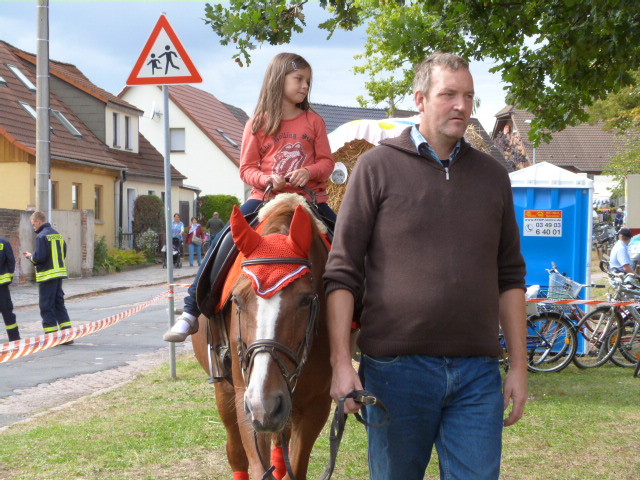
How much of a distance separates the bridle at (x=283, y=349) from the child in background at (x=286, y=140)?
104 centimetres

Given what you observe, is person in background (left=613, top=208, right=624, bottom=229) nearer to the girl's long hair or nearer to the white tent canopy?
the white tent canopy

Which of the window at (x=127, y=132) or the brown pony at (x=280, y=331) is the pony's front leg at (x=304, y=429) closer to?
the brown pony at (x=280, y=331)

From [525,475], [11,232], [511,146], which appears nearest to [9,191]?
[11,232]

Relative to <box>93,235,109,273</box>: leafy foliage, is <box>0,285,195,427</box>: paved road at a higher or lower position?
lower

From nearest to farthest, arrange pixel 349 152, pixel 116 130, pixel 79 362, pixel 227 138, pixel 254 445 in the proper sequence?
pixel 254 445 → pixel 79 362 → pixel 349 152 → pixel 116 130 → pixel 227 138

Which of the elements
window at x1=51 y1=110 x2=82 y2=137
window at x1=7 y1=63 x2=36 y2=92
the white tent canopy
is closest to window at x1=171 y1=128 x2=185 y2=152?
window at x1=51 y1=110 x2=82 y2=137

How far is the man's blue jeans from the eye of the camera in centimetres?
322

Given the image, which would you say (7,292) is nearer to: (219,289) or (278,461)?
(278,461)

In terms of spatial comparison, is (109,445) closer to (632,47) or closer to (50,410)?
(50,410)

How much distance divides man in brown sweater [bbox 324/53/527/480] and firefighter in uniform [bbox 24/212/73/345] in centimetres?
1157

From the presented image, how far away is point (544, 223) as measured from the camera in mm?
12102

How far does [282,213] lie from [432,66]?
1103mm

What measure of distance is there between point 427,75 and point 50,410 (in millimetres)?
6394

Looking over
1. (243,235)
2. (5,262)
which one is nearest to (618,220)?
(5,262)
